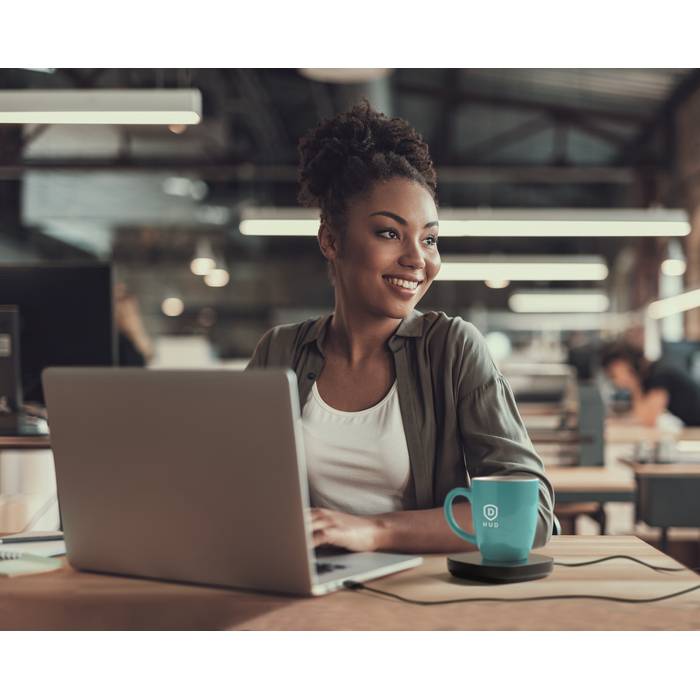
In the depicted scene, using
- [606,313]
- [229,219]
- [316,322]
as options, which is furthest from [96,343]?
[606,313]

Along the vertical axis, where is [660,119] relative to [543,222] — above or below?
above

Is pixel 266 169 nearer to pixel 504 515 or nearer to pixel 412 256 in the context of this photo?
pixel 412 256

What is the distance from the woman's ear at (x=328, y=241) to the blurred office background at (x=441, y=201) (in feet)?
6.22

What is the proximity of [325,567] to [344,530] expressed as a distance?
95 mm

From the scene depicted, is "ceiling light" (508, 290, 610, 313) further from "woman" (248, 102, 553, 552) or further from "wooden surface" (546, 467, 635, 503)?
"woman" (248, 102, 553, 552)

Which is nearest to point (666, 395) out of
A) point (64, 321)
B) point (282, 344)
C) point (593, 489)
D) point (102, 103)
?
point (593, 489)

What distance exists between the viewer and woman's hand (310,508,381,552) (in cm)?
129

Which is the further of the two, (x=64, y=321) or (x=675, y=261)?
(x=675, y=261)

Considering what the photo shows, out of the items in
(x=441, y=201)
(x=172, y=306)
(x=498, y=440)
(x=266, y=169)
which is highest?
(x=266, y=169)

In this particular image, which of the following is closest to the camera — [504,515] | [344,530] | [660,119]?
[504,515]

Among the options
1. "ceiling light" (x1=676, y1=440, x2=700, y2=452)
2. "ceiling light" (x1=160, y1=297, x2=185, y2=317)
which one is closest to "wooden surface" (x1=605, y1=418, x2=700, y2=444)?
"ceiling light" (x1=676, y1=440, x2=700, y2=452)

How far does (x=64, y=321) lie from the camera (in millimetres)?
2982

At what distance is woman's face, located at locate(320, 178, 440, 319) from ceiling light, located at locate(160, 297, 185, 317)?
15.3m
